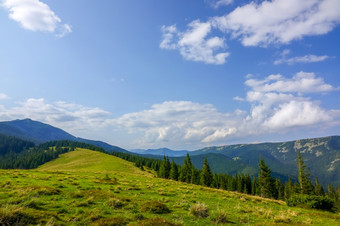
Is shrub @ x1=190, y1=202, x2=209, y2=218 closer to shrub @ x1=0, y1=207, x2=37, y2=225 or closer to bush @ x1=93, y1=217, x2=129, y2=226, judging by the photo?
bush @ x1=93, y1=217, x2=129, y2=226

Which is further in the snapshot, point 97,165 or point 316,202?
point 97,165

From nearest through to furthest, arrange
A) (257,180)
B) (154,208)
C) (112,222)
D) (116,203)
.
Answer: (112,222) < (154,208) < (116,203) < (257,180)

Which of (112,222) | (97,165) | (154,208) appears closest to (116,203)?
(154,208)

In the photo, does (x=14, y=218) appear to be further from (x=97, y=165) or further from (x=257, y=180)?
(x=257, y=180)

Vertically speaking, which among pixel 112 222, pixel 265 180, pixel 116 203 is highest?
pixel 112 222

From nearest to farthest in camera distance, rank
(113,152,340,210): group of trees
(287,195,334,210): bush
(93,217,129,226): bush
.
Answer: (93,217,129,226): bush
(287,195,334,210): bush
(113,152,340,210): group of trees

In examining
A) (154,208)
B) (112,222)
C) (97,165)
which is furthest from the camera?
(97,165)

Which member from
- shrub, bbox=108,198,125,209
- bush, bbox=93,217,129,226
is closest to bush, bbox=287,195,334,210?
shrub, bbox=108,198,125,209

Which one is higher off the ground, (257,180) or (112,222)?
(112,222)

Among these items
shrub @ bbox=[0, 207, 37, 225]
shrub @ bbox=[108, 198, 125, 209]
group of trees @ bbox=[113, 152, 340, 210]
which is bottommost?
group of trees @ bbox=[113, 152, 340, 210]

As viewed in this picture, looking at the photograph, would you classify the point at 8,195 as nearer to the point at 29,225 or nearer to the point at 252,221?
the point at 29,225

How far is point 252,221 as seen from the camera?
12586 millimetres

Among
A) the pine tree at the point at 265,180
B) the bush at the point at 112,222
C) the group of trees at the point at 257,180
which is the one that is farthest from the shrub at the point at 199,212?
the pine tree at the point at 265,180

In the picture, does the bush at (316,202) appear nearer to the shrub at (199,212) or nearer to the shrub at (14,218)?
the shrub at (199,212)
